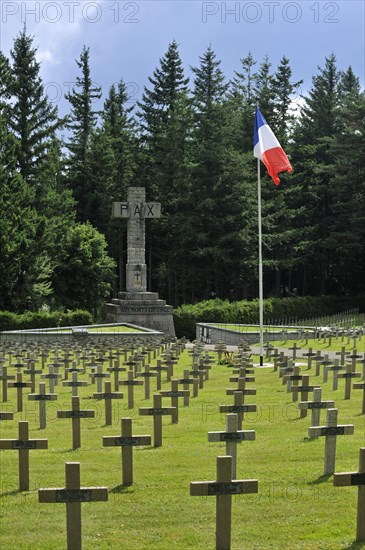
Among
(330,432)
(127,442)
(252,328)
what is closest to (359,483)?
(330,432)

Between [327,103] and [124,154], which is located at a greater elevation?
[327,103]

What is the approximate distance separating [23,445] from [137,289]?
35554 mm

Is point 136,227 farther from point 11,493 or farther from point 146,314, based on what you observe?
point 11,493

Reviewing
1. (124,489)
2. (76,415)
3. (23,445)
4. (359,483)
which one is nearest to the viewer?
(359,483)

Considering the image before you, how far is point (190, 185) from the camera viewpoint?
56438 millimetres

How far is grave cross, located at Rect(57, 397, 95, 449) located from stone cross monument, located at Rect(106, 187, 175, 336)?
102 ft

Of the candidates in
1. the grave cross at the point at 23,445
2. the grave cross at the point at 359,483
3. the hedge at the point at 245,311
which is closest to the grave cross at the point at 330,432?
the grave cross at the point at 359,483

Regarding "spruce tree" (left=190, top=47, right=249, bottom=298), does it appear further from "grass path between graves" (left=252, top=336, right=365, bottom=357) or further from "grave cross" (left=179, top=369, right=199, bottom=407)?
"grave cross" (left=179, top=369, right=199, bottom=407)

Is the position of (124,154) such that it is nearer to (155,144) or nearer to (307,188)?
(155,144)

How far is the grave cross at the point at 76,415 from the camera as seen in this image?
1005cm

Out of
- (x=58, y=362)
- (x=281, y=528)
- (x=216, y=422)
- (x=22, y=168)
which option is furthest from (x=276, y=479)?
(x=22, y=168)

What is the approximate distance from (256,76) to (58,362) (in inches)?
1909

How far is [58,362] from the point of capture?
20.3 m

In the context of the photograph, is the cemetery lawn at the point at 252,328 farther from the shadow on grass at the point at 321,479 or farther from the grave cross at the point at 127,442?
the grave cross at the point at 127,442
